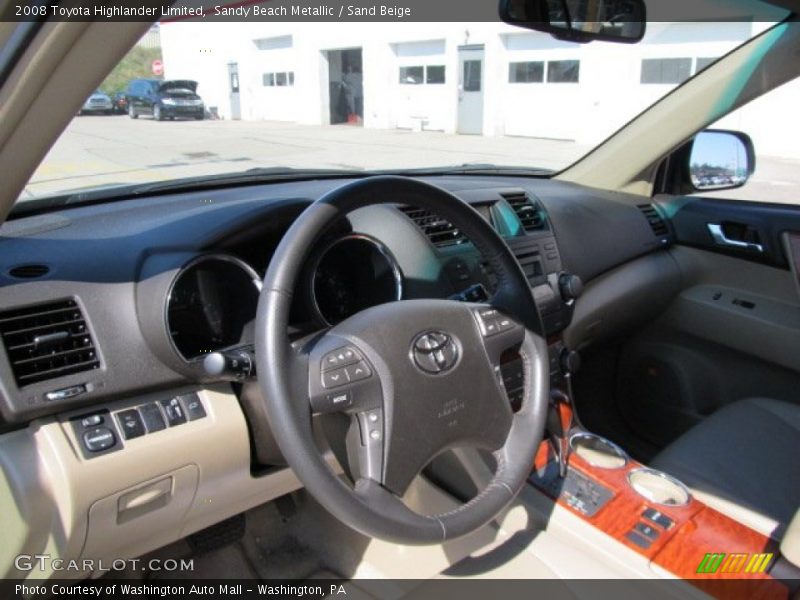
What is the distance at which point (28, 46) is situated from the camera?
888 mm

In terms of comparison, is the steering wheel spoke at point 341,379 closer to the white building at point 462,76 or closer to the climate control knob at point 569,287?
the climate control knob at point 569,287

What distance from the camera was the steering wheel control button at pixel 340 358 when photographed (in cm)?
130

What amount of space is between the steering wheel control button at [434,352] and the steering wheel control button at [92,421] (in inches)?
28.3

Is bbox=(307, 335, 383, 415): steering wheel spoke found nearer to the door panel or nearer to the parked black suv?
the parked black suv

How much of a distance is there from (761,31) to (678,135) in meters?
0.48

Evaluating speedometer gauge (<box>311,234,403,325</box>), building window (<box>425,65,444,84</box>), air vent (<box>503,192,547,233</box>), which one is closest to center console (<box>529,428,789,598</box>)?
speedometer gauge (<box>311,234,403,325</box>)

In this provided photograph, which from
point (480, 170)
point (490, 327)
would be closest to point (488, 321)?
point (490, 327)

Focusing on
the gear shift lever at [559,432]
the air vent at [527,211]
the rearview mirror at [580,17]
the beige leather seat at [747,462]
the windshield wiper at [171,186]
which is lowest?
the beige leather seat at [747,462]

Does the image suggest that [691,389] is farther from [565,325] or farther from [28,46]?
[28,46]

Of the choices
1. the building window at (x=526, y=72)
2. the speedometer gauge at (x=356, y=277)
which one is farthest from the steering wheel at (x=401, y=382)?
the building window at (x=526, y=72)

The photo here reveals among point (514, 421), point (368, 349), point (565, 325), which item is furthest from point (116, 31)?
point (565, 325)

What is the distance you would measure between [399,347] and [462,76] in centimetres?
1592

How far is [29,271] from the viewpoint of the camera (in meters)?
1.55

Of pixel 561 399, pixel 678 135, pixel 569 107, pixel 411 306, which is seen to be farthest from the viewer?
pixel 569 107
